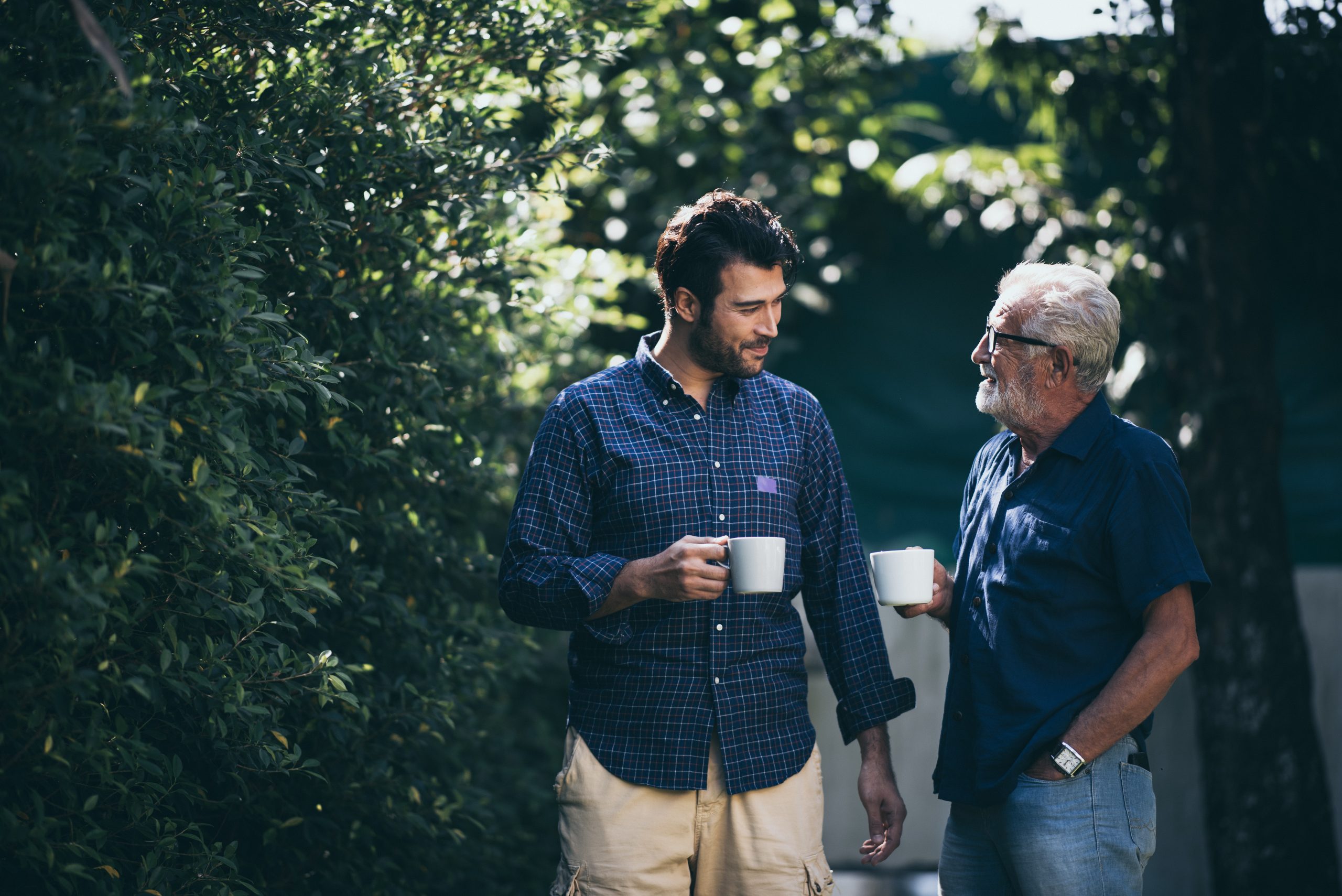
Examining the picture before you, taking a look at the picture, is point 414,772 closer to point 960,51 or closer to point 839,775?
point 839,775

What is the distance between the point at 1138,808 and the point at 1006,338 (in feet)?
3.21

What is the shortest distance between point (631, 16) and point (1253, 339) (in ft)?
8.20

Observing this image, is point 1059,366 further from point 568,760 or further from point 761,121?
point 761,121

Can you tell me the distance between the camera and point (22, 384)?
1.75 metres

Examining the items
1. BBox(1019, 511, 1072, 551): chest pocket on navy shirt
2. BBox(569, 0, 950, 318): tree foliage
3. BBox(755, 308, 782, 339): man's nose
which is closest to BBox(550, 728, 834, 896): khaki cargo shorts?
BBox(1019, 511, 1072, 551): chest pocket on navy shirt

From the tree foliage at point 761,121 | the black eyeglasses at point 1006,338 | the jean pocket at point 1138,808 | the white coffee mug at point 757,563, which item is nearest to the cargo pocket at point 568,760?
the white coffee mug at point 757,563

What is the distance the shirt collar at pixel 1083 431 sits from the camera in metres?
2.32

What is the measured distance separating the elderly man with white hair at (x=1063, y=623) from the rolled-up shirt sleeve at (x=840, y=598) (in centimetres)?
18

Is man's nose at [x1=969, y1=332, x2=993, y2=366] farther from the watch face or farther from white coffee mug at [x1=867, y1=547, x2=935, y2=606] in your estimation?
the watch face

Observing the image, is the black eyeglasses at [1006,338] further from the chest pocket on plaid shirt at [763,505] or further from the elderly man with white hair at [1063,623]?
the chest pocket on plaid shirt at [763,505]

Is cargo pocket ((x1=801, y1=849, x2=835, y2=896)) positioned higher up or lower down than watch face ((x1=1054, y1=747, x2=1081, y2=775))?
lower down

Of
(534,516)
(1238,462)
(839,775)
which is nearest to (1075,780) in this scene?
(534,516)

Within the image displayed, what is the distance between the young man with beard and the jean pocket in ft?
1.57

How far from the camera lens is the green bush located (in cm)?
183
